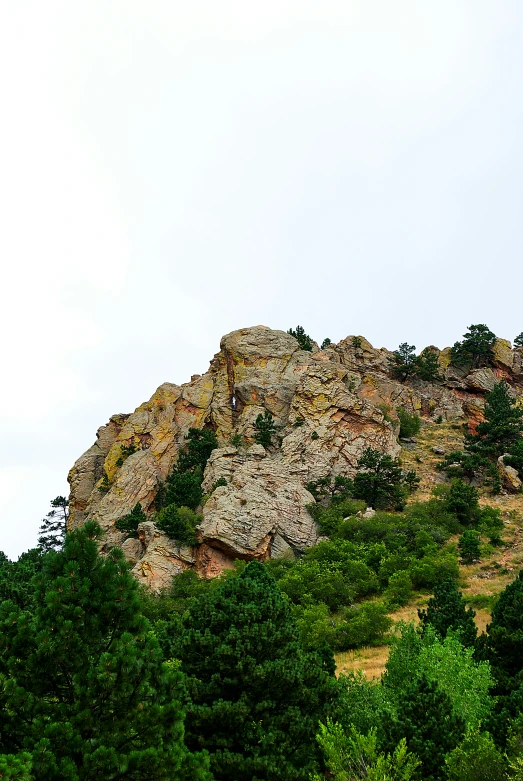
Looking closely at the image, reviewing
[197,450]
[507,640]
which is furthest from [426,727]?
[197,450]

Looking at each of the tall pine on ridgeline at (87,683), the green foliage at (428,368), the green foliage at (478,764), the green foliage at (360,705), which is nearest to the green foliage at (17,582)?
the green foliage at (360,705)

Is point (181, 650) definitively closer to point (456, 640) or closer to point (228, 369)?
point (456, 640)

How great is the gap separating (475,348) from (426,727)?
69.7 m

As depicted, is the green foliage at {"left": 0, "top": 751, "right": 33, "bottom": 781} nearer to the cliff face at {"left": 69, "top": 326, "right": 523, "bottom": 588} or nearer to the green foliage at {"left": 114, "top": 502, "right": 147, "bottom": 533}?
the cliff face at {"left": 69, "top": 326, "right": 523, "bottom": 588}

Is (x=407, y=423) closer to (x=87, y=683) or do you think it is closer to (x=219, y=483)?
(x=219, y=483)

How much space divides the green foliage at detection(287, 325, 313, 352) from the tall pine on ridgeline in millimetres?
62391

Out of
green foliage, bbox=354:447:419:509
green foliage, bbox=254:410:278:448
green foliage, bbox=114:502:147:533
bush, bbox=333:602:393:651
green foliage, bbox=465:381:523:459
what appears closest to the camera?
bush, bbox=333:602:393:651

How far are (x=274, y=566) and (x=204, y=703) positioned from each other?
2823 cm

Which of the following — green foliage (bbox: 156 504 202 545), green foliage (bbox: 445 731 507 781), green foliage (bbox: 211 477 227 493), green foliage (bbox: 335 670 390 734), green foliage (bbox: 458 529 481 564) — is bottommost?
green foliage (bbox: 445 731 507 781)

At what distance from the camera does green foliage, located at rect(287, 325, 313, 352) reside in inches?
2884

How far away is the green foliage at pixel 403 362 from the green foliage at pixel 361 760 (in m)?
65.8

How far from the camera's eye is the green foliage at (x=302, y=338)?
2884 inches

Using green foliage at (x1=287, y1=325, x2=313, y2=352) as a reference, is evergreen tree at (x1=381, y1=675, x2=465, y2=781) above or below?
below

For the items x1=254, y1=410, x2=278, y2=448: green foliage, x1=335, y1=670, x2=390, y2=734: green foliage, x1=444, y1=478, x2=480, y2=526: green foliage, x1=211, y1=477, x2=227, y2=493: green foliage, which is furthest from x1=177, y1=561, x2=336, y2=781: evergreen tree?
x1=254, y1=410, x2=278, y2=448: green foliage
